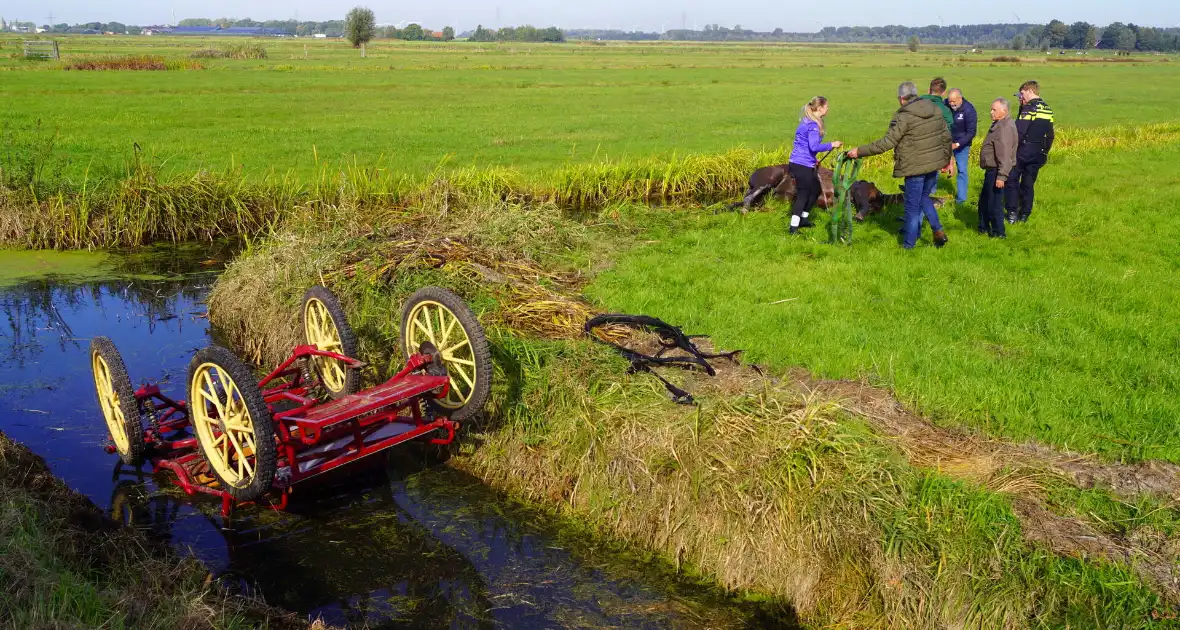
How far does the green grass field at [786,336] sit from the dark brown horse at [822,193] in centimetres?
47

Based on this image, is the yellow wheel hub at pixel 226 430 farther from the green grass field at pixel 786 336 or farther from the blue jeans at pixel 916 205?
the blue jeans at pixel 916 205

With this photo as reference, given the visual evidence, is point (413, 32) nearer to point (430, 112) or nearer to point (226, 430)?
point (430, 112)

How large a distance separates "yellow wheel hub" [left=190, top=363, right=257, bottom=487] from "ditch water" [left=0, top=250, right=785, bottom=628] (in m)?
0.54

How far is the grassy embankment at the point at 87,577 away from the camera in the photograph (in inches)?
171

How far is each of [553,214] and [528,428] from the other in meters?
5.84

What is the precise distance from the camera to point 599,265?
1139 centimetres

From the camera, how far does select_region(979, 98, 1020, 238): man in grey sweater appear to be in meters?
11.8

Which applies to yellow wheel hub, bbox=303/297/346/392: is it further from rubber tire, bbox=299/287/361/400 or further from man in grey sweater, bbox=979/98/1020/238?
man in grey sweater, bbox=979/98/1020/238

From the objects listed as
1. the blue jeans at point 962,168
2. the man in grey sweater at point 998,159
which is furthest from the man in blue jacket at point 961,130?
the man in grey sweater at point 998,159

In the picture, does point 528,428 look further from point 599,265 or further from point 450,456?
point 599,265

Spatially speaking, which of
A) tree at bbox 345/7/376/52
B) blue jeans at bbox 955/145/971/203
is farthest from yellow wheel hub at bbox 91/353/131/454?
tree at bbox 345/7/376/52

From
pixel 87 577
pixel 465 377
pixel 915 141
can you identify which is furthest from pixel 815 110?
pixel 87 577

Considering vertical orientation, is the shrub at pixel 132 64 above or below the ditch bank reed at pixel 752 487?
above

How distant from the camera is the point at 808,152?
474 inches
